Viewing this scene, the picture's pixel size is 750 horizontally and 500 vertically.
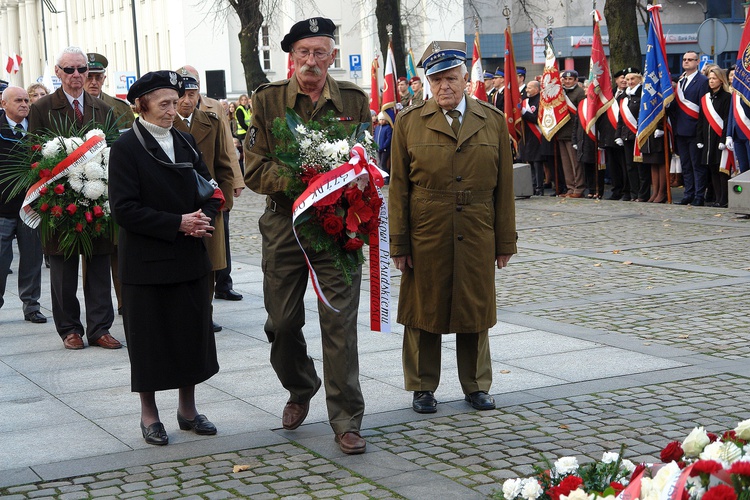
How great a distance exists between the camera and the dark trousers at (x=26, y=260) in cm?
1075

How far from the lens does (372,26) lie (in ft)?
202

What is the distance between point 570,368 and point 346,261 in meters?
2.34

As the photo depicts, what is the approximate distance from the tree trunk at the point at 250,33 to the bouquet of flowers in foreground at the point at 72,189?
27.9 meters

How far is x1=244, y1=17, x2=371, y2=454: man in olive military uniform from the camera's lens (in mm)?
6145

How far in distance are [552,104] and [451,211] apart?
14.9 m

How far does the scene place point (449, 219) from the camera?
6.79 metres

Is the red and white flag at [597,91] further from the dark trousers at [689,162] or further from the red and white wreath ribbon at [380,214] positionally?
the red and white wreath ribbon at [380,214]

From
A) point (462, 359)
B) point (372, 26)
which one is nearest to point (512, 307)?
point (462, 359)

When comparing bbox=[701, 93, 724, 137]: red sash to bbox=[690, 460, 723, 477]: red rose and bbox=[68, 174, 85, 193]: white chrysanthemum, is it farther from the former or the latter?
bbox=[690, 460, 723, 477]: red rose

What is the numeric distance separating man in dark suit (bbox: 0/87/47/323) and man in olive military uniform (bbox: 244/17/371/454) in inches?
194

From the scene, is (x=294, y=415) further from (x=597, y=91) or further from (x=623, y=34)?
(x=623, y=34)

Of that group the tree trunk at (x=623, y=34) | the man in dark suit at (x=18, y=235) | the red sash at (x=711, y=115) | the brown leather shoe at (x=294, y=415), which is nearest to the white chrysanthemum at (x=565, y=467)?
the brown leather shoe at (x=294, y=415)

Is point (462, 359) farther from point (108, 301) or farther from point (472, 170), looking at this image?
point (108, 301)

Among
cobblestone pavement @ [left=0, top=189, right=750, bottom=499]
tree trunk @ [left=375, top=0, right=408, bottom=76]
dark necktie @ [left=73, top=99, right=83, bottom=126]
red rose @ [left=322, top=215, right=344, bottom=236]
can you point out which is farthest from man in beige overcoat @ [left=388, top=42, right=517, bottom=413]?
tree trunk @ [left=375, top=0, right=408, bottom=76]
